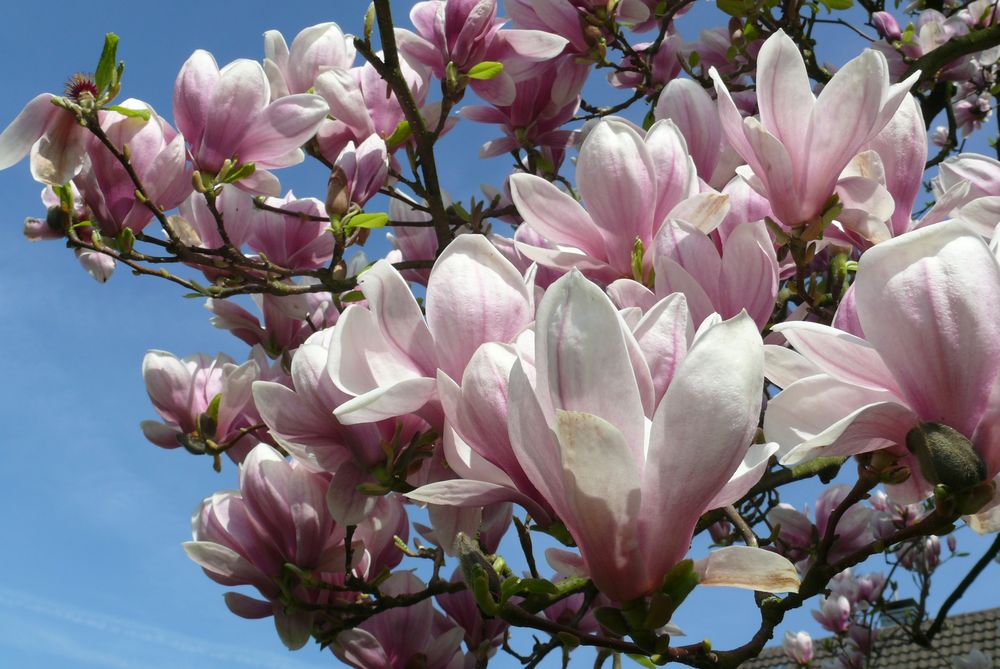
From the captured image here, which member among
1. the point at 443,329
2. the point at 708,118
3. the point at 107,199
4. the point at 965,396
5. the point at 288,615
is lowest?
the point at 288,615

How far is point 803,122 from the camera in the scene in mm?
1014

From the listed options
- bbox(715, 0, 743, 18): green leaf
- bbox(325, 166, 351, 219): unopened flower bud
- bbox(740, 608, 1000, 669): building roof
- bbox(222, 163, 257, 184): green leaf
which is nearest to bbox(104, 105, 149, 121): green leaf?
bbox(222, 163, 257, 184): green leaf

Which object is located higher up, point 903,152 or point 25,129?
point 25,129

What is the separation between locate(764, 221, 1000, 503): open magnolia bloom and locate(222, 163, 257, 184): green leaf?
1.14 meters

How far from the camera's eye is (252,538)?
4.36ft

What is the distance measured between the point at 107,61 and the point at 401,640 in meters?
1.07

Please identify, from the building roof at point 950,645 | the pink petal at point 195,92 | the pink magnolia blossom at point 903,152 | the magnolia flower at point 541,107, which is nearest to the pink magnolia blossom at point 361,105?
the magnolia flower at point 541,107

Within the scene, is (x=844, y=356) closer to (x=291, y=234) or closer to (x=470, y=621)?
(x=470, y=621)

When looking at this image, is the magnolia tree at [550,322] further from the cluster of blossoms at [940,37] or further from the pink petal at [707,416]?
the cluster of blossoms at [940,37]

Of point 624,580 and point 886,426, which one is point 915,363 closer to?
point 886,426

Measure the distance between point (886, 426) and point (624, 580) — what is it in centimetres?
25

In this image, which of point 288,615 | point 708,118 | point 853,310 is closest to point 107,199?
point 288,615

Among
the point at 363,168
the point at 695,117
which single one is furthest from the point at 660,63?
the point at 695,117

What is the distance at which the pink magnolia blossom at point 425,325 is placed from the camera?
810 mm
